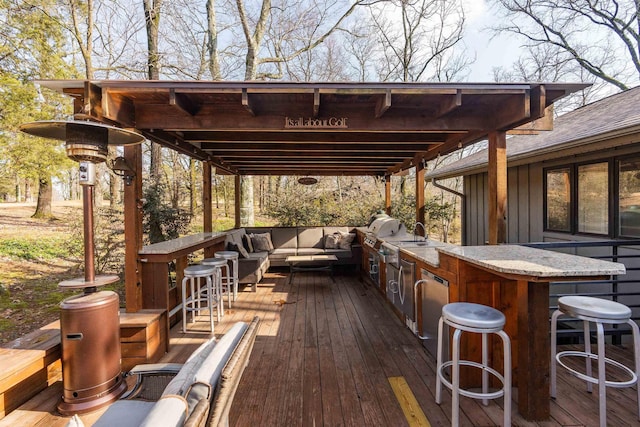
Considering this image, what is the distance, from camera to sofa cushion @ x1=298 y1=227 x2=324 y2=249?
7590 millimetres

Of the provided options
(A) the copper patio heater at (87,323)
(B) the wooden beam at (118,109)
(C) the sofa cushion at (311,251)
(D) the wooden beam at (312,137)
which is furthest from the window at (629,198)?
(B) the wooden beam at (118,109)

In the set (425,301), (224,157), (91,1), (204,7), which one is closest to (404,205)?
(224,157)

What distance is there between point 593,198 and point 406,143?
2.76 metres

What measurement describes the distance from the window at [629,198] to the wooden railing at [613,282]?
0.83 feet

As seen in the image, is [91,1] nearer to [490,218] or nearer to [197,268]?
[197,268]

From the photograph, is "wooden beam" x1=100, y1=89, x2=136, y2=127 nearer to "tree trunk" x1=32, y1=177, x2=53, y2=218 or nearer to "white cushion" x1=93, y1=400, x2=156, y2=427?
"white cushion" x1=93, y1=400, x2=156, y2=427

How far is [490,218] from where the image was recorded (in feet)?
11.1

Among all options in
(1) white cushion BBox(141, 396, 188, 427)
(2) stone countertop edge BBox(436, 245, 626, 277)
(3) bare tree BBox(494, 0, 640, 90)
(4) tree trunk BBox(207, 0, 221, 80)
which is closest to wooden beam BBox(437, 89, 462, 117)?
(2) stone countertop edge BBox(436, 245, 626, 277)

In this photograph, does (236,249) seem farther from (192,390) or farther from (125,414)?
(192,390)

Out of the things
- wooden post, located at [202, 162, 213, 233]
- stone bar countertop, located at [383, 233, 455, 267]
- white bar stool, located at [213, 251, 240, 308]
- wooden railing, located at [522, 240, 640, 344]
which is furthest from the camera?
wooden post, located at [202, 162, 213, 233]

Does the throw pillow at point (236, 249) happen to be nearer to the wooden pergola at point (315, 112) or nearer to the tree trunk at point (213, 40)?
the wooden pergola at point (315, 112)

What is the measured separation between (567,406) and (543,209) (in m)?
3.97

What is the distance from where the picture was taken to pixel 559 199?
198 inches

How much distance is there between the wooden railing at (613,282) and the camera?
10.3 feet
